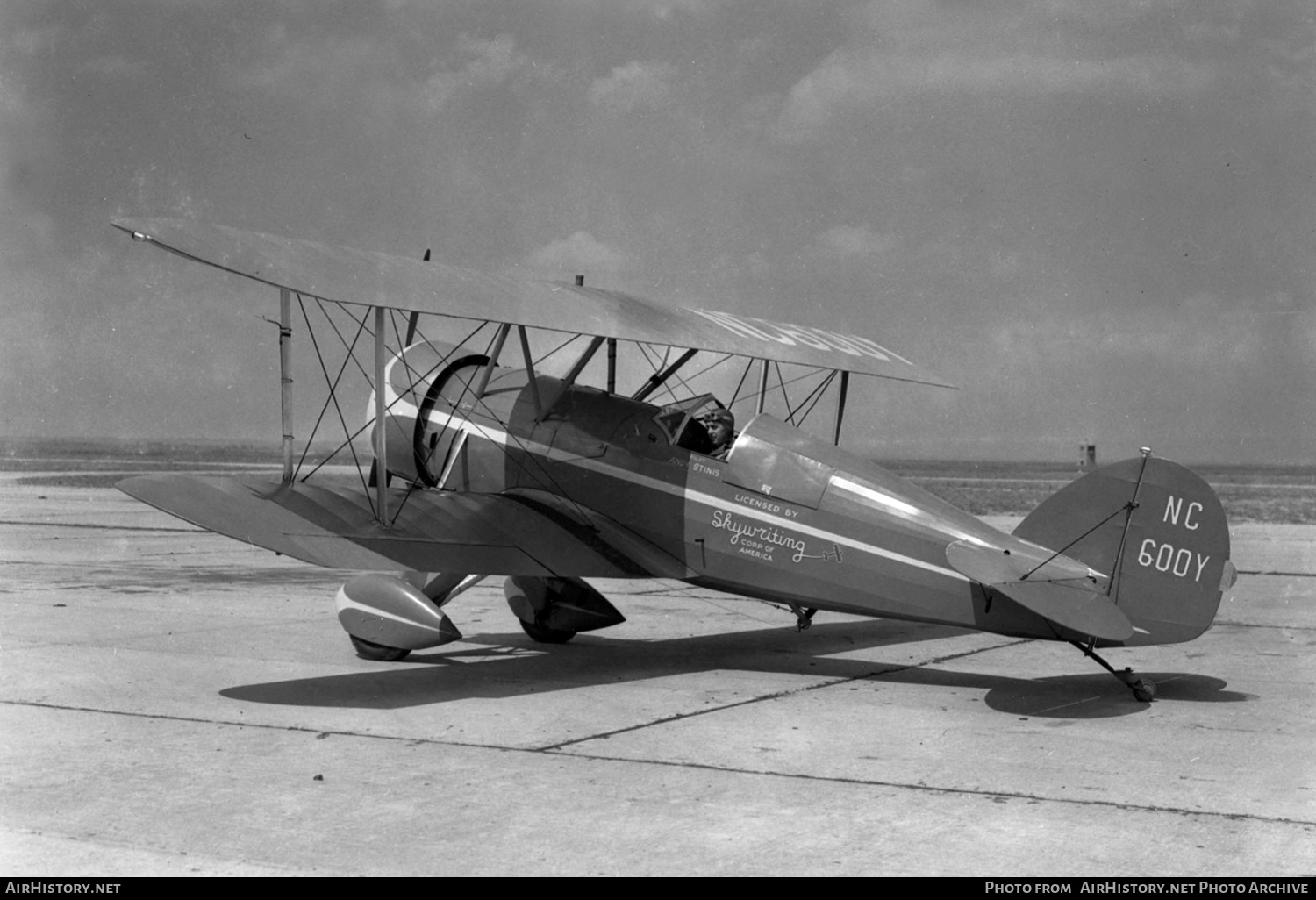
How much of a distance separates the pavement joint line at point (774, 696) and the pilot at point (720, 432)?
1729 millimetres

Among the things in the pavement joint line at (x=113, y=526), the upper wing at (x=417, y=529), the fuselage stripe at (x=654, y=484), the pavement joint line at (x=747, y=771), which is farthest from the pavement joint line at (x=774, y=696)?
the pavement joint line at (x=113, y=526)

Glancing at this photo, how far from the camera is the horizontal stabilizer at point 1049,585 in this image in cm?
767

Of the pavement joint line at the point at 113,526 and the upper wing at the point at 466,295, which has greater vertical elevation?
the upper wing at the point at 466,295

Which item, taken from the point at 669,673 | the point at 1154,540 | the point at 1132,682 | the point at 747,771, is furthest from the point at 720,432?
the point at 747,771

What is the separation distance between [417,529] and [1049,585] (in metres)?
4.14

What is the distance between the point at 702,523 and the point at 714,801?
3923mm

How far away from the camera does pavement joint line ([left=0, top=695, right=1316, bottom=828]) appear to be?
5.54m

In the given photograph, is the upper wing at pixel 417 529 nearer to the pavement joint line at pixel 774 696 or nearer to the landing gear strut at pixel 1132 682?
the pavement joint line at pixel 774 696

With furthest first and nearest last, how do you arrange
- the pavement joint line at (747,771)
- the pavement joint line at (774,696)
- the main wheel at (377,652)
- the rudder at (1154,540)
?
the main wheel at (377,652), the rudder at (1154,540), the pavement joint line at (774,696), the pavement joint line at (747,771)

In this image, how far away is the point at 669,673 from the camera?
31.0 ft

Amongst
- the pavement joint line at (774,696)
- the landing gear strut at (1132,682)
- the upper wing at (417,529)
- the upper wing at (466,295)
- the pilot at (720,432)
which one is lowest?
the pavement joint line at (774,696)

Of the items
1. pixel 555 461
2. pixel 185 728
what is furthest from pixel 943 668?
pixel 185 728

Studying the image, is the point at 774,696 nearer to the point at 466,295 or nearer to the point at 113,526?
the point at 466,295

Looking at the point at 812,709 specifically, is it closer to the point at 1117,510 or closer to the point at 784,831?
the point at 1117,510
